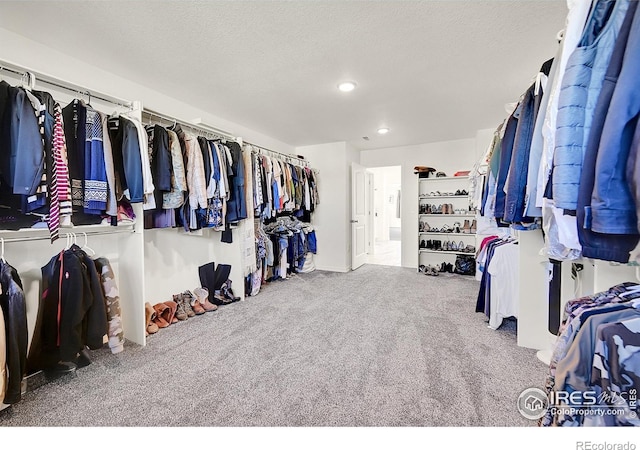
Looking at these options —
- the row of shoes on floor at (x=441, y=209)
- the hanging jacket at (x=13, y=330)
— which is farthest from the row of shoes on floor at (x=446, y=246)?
the hanging jacket at (x=13, y=330)

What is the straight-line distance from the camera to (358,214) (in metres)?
5.02

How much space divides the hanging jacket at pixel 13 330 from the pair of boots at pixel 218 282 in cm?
169

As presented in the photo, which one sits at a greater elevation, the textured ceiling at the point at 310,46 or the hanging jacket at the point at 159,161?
the textured ceiling at the point at 310,46

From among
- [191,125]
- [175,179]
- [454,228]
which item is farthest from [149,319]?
[454,228]

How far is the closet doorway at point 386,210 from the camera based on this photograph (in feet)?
24.2

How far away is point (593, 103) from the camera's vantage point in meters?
0.77

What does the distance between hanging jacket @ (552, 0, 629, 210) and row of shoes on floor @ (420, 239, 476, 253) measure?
13.3 feet

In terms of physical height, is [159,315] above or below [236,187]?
below

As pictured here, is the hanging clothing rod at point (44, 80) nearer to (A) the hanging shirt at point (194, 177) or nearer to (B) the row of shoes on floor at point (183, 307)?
(A) the hanging shirt at point (194, 177)

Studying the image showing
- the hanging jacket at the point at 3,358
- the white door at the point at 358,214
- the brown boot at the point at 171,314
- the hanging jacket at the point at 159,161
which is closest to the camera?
the hanging jacket at the point at 3,358

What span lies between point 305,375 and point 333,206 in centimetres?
336

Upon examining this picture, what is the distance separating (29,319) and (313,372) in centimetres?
198

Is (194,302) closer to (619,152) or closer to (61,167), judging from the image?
(61,167)
